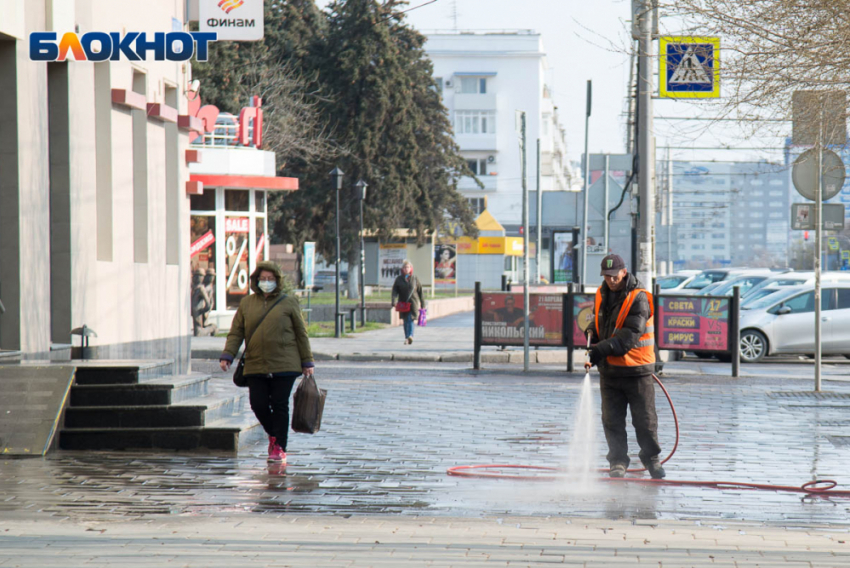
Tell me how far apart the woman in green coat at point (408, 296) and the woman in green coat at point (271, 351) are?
1426 cm

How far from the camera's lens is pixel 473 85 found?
306ft

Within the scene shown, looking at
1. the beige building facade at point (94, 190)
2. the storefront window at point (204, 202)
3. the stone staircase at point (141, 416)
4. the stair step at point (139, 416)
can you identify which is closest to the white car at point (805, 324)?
the beige building facade at point (94, 190)

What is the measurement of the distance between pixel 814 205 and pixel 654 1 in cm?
606

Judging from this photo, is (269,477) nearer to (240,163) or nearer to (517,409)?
(517,409)

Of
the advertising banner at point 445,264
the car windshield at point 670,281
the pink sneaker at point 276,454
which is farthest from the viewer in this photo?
the advertising banner at point 445,264

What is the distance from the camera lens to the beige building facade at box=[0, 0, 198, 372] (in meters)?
11.1

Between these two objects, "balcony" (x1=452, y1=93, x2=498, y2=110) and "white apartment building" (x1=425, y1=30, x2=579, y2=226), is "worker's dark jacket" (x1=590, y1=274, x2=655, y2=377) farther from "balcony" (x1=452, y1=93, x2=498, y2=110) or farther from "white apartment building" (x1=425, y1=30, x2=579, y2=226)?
"balcony" (x1=452, y1=93, x2=498, y2=110)

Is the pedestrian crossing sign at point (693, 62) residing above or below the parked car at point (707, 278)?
above

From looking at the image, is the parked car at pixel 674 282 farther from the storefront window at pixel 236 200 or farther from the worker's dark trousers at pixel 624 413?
the worker's dark trousers at pixel 624 413

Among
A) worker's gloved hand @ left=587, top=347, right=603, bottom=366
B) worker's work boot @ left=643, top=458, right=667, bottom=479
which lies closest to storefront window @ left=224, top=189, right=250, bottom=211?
worker's gloved hand @ left=587, top=347, right=603, bottom=366

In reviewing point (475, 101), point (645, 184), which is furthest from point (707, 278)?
point (475, 101)

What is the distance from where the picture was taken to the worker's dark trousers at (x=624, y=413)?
8234 mm

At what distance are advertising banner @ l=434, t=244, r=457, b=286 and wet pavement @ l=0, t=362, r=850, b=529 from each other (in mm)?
41320

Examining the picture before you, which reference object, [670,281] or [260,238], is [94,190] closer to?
[260,238]
